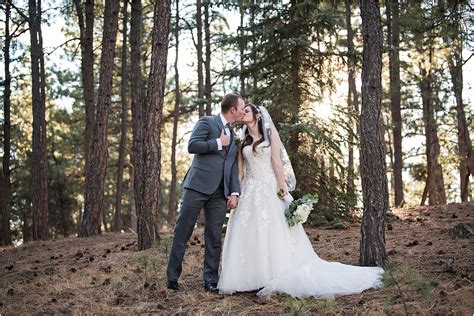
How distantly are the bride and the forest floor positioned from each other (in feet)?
0.64

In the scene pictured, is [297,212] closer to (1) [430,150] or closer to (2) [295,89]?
(2) [295,89]

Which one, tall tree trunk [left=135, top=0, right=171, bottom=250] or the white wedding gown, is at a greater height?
tall tree trunk [left=135, top=0, right=171, bottom=250]

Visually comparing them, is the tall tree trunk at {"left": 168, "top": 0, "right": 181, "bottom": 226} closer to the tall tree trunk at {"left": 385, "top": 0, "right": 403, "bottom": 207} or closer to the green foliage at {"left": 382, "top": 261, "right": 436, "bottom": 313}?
the tall tree trunk at {"left": 385, "top": 0, "right": 403, "bottom": 207}

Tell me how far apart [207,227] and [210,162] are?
819 millimetres

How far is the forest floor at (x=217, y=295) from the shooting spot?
4.85 m

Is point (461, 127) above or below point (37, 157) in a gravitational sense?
above

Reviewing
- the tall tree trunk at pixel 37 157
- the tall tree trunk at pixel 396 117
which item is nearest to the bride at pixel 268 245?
the tall tree trunk at pixel 396 117

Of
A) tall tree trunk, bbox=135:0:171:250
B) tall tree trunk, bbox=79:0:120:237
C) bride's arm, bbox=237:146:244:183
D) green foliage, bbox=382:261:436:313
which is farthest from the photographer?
tall tree trunk, bbox=79:0:120:237

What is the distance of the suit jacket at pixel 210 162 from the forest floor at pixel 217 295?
128 cm

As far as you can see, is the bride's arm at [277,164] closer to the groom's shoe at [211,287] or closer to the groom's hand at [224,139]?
the groom's hand at [224,139]

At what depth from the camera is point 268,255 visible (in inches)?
231

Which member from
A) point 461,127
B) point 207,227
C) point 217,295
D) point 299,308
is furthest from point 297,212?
point 461,127

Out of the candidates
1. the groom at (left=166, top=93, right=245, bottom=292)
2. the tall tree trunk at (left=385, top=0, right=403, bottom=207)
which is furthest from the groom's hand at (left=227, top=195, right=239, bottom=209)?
the tall tree trunk at (left=385, top=0, right=403, bottom=207)

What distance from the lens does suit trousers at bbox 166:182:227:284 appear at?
607cm
